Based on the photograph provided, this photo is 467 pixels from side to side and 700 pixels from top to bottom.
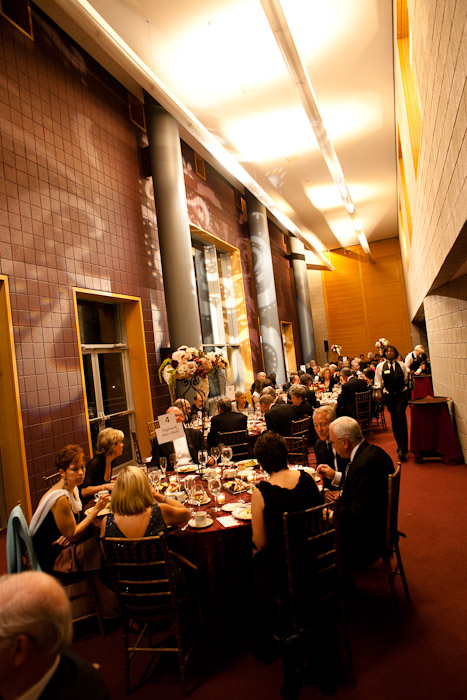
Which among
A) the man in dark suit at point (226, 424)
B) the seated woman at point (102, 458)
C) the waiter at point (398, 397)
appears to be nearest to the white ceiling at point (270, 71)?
the seated woman at point (102, 458)

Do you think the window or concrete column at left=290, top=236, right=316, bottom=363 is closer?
the window

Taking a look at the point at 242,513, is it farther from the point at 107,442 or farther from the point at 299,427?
the point at 299,427

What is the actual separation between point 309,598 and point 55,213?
541 cm

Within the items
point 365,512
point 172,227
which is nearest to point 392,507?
point 365,512

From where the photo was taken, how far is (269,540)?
2.48m

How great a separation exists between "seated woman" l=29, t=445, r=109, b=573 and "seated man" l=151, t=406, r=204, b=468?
1444 millimetres

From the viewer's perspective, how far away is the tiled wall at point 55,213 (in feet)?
16.6

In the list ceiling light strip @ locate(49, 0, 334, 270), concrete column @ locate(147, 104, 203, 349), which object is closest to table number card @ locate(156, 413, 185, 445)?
→ concrete column @ locate(147, 104, 203, 349)

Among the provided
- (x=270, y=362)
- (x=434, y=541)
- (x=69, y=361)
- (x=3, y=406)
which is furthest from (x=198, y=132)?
(x=270, y=362)

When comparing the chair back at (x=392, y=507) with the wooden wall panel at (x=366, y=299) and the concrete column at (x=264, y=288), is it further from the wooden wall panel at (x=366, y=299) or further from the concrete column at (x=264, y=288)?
the wooden wall panel at (x=366, y=299)

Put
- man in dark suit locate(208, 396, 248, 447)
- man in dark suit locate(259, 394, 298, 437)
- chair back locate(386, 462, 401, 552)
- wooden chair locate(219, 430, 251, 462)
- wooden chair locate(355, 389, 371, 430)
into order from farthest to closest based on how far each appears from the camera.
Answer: wooden chair locate(355, 389, 371, 430) → man in dark suit locate(259, 394, 298, 437) → man in dark suit locate(208, 396, 248, 447) → wooden chair locate(219, 430, 251, 462) → chair back locate(386, 462, 401, 552)

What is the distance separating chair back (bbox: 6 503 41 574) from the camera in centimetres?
253

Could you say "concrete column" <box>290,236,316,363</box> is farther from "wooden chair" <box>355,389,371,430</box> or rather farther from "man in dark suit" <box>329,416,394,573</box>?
"man in dark suit" <box>329,416,394,573</box>

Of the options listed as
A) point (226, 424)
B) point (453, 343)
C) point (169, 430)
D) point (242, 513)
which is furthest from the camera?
point (453, 343)
